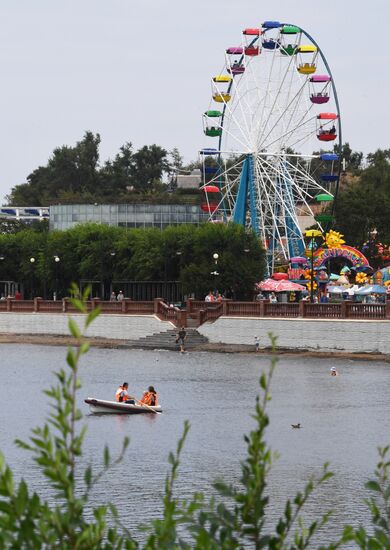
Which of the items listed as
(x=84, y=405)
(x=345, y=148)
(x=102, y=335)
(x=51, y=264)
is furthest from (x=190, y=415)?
(x=345, y=148)

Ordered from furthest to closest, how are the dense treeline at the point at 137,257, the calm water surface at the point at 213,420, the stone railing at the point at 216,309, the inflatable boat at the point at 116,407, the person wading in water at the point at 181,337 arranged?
the dense treeline at the point at 137,257, the person wading in water at the point at 181,337, the stone railing at the point at 216,309, the inflatable boat at the point at 116,407, the calm water surface at the point at 213,420

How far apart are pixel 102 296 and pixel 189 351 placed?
22.6 metres

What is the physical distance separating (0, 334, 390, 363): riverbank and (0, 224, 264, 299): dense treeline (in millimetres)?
8293

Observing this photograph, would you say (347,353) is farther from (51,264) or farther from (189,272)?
(51,264)

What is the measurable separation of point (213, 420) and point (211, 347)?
88.4ft

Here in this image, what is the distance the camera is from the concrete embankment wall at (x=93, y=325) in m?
79.8

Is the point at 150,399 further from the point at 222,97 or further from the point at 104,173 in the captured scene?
the point at 104,173

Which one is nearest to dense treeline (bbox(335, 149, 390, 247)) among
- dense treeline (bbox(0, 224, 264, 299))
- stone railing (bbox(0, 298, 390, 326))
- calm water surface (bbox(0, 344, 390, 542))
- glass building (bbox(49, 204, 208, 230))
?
glass building (bbox(49, 204, 208, 230))

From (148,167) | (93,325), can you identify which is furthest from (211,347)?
(148,167)

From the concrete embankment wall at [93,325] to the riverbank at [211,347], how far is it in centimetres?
40

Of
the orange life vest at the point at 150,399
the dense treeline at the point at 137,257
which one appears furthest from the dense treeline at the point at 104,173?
the orange life vest at the point at 150,399

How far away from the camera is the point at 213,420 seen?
4828cm

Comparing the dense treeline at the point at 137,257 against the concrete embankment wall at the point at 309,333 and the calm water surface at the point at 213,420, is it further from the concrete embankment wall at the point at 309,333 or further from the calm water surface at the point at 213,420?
the calm water surface at the point at 213,420

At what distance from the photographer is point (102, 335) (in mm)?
81750
